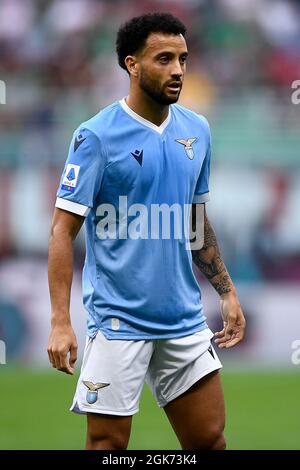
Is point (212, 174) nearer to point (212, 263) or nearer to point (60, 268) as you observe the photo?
point (212, 263)

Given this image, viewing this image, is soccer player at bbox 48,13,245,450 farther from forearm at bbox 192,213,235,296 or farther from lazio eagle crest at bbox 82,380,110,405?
forearm at bbox 192,213,235,296

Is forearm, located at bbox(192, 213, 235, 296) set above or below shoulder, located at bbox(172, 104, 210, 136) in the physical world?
below

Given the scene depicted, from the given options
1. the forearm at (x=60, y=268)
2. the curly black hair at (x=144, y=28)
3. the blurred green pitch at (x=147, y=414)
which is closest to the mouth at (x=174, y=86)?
the curly black hair at (x=144, y=28)

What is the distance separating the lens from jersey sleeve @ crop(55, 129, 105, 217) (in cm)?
454

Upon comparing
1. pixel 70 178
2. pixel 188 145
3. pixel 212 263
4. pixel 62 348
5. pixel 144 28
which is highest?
pixel 144 28

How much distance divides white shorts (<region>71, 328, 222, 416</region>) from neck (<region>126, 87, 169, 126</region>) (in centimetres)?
95

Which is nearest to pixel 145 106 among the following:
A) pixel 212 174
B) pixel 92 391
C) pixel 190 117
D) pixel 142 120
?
pixel 142 120

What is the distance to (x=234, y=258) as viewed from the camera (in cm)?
1232

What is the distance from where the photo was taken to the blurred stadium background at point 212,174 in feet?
37.2

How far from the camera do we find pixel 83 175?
4.54 meters

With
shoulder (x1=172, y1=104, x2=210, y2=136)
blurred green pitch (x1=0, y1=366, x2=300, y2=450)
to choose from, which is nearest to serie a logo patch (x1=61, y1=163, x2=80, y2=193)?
shoulder (x1=172, y1=104, x2=210, y2=136)

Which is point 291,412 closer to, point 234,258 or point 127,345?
point 234,258

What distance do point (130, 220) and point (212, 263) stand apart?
0.66 meters
